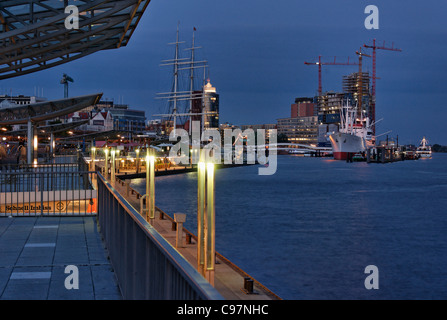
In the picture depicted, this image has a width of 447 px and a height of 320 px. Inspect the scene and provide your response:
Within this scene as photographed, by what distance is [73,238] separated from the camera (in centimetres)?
1183

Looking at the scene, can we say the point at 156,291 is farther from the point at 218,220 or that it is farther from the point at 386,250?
the point at 218,220

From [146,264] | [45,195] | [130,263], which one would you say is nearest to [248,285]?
[130,263]

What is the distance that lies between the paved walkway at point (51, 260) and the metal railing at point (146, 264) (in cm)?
34

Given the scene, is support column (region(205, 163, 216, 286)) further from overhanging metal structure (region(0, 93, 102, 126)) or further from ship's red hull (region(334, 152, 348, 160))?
ship's red hull (region(334, 152, 348, 160))

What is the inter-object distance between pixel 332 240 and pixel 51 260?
810 inches

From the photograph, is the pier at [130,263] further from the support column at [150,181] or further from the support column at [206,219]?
the support column at [150,181]

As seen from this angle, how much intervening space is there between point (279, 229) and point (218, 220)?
5299 millimetres

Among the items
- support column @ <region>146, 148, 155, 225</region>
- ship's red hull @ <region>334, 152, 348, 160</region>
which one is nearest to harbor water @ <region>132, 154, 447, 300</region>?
support column @ <region>146, 148, 155, 225</region>

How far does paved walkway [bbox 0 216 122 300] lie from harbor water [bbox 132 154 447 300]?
734 centimetres

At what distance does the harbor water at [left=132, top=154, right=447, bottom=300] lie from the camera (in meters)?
18.9

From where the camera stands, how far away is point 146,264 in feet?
19.8

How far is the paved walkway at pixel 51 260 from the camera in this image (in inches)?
302

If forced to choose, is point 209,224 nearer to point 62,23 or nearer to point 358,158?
point 62,23

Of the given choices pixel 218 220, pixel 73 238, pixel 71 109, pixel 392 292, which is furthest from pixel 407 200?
pixel 73 238
